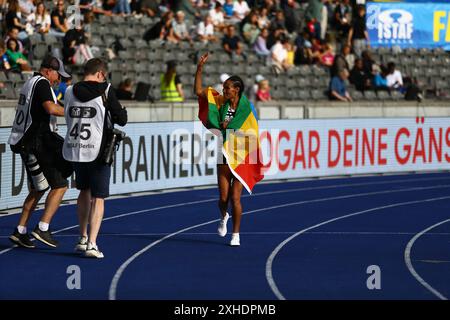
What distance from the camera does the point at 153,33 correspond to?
25.9 metres

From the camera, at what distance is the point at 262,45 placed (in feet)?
92.7

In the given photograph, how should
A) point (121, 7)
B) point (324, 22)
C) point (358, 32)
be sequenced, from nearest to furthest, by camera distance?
point (121, 7) < point (324, 22) < point (358, 32)

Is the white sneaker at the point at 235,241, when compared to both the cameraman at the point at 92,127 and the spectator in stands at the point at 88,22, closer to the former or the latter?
the cameraman at the point at 92,127

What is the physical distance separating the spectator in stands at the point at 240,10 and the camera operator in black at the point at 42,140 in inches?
645

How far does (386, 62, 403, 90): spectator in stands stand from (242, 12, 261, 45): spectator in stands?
3.83 m

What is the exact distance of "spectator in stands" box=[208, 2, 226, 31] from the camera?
91.2 feet

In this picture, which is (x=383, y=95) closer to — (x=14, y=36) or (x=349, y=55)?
(x=349, y=55)

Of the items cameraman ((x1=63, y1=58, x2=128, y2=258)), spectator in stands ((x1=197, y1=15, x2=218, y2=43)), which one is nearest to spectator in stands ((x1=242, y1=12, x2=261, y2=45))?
spectator in stands ((x1=197, y1=15, x2=218, y2=43))

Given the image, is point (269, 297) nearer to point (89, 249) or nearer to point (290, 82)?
point (89, 249)

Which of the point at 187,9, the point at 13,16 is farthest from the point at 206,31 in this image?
the point at 13,16

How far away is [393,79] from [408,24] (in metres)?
2.26

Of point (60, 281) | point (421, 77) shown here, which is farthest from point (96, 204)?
point (421, 77)
